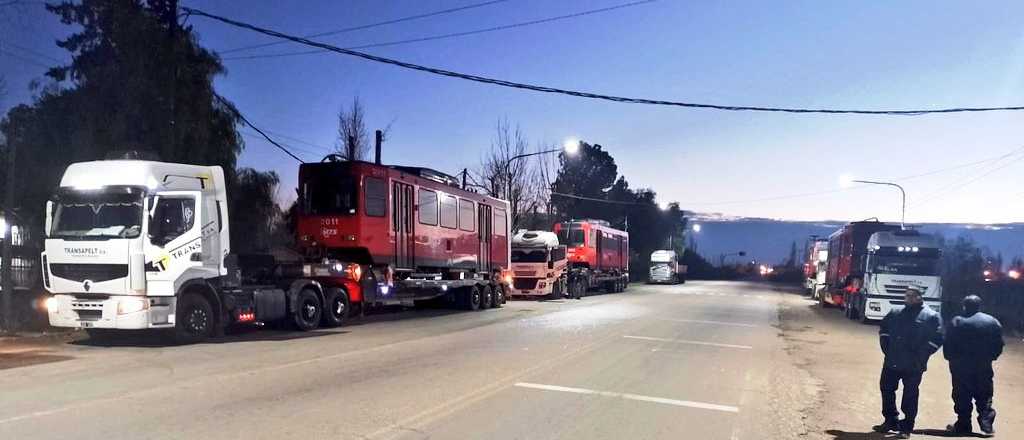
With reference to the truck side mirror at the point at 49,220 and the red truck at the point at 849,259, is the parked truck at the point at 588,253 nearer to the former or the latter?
the red truck at the point at 849,259

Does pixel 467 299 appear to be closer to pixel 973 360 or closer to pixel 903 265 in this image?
pixel 903 265

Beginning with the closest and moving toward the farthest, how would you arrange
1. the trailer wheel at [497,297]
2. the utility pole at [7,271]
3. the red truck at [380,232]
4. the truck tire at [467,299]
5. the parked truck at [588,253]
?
the utility pole at [7,271]
the red truck at [380,232]
the truck tire at [467,299]
the trailer wheel at [497,297]
the parked truck at [588,253]

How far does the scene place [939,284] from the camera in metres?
22.5

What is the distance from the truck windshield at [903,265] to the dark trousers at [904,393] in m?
17.6

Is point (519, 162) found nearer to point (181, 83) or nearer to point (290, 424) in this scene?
point (181, 83)

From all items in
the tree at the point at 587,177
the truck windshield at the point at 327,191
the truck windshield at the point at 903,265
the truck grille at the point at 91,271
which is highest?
the tree at the point at 587,177

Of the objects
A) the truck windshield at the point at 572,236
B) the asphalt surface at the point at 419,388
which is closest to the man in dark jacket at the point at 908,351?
the asphalt surface at the point at 419,388

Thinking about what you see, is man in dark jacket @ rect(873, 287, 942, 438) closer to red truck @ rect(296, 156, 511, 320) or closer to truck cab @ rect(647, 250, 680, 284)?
red truck @ rect(296, 156, 511, 320)

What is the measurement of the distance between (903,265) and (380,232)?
17034 mm

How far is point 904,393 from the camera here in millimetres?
7609

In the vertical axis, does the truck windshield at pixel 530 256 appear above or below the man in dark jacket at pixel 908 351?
above

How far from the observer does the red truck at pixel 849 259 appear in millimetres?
26766

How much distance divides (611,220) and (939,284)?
53.4m

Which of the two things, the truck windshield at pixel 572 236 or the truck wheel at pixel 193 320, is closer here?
the truck wheel at pixel 193 320
